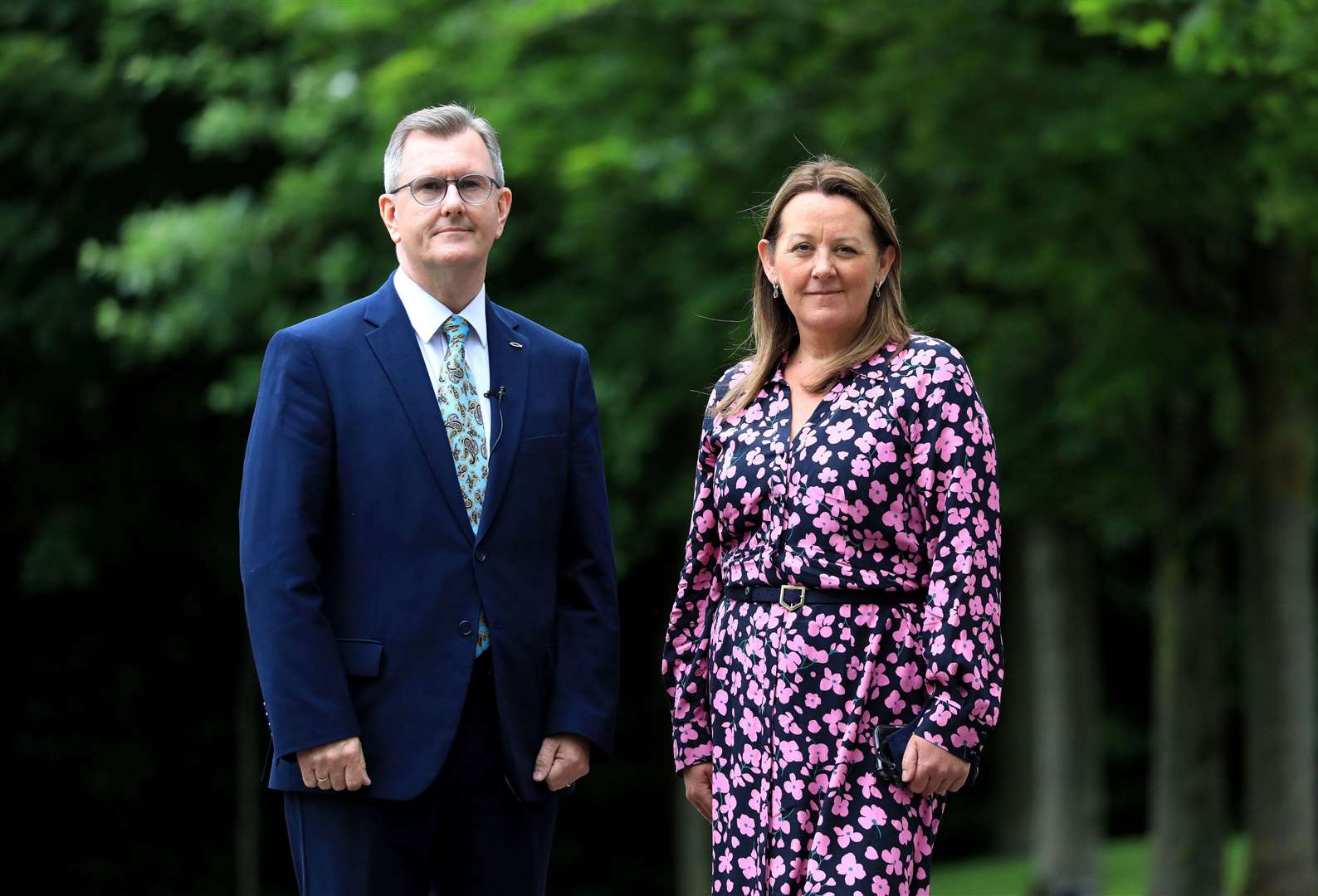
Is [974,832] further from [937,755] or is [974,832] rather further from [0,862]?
[937,755]

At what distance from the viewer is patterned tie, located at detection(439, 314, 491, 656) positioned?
393 centimetres

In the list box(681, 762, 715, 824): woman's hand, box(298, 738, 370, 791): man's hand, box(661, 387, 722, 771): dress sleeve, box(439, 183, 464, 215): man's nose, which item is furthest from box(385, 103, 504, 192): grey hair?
box(681, 762, 715, 824): woman's hand

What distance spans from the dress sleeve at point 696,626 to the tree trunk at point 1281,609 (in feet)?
24.5

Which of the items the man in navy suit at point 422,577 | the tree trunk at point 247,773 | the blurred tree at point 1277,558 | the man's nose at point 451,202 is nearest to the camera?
the man in navy suit at point 422,577

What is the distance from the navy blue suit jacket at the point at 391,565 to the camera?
3.72m

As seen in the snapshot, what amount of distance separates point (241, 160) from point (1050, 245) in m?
5.98

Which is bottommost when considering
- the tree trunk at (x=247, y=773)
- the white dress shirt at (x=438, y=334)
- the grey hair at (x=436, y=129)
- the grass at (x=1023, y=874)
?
the grass at (x=1023, y=874)

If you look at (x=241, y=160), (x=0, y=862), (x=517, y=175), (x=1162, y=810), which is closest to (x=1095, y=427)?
(x=1162, y=810)

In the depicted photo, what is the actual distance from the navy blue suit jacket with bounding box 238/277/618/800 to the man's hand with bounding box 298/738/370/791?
31 millimetres

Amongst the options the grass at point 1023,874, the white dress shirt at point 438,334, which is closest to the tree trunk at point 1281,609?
the grass at point 1023,874

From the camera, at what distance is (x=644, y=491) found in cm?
1255

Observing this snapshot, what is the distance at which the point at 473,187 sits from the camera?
12.7 ft

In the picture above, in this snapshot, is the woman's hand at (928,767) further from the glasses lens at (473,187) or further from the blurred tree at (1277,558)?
the blurred tree at (1277,558)

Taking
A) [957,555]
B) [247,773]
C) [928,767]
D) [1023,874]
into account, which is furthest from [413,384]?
[1023,874]
